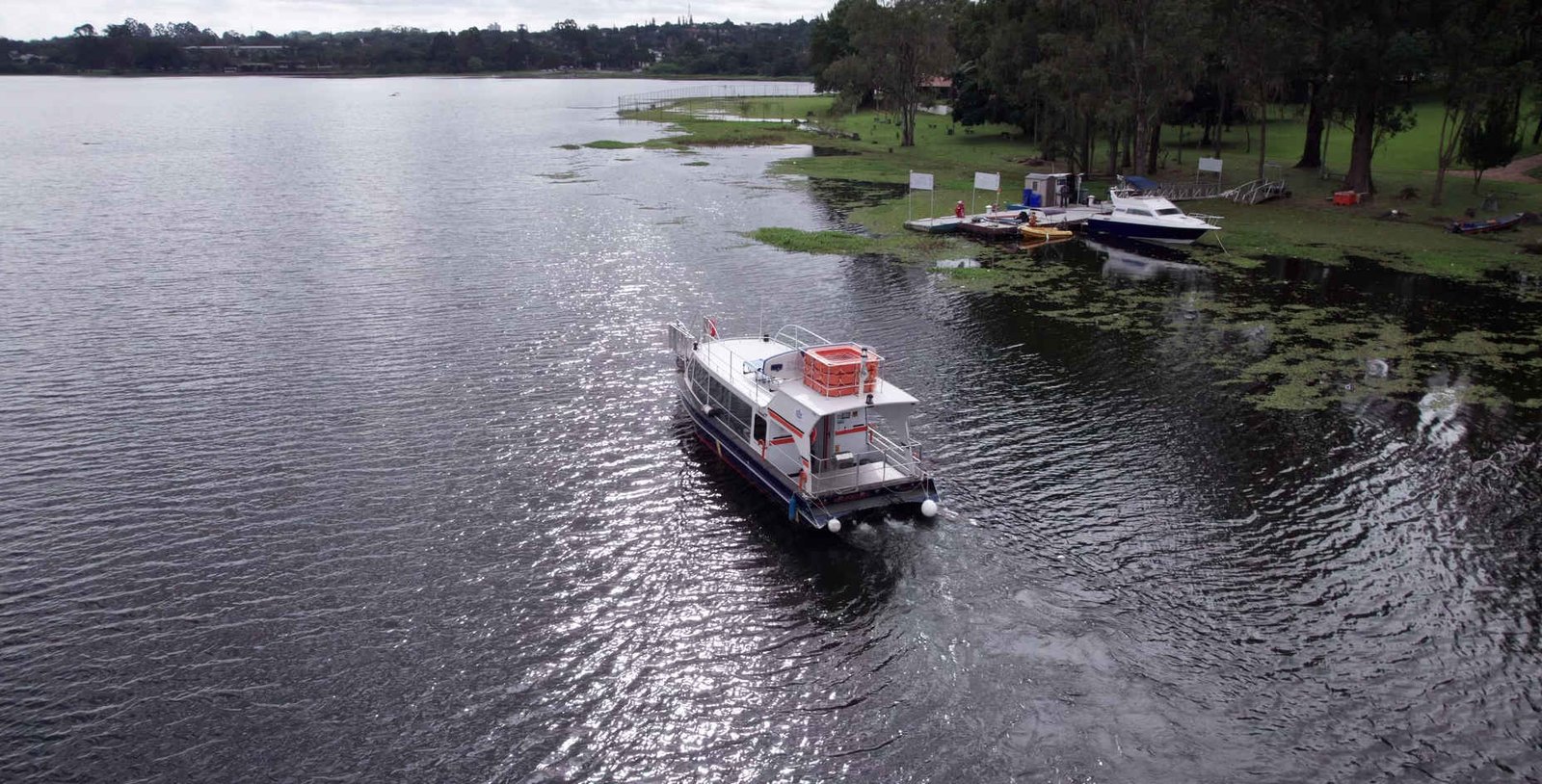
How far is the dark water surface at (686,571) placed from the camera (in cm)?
2227

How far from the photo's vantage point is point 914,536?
30.9 m

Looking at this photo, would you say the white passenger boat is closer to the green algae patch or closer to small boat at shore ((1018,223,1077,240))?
the green algae patch

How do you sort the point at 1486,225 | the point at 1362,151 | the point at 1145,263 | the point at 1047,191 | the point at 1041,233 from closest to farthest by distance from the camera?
the point at 1145,263
the point at 1486,225
the point at 1041,233
the point at 1362,151
the point at 1047,191

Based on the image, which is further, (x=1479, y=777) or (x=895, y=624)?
(x=895, y=624)

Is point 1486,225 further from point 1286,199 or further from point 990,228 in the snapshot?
point 990,228

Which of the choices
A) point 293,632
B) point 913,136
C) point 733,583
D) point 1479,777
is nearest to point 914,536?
point 733,583

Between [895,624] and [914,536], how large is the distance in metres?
4.92

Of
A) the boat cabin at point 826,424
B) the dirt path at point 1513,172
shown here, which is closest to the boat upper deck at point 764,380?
the boat cabin at point 826,424

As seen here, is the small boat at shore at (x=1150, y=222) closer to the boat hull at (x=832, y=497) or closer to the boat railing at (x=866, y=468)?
the boat railing at (x=866, y=468)

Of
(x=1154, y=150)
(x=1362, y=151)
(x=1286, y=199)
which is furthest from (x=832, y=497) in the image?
(x=1154, y=150)

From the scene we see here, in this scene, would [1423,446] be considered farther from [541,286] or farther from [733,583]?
[541,286]

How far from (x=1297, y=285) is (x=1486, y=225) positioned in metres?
21.8

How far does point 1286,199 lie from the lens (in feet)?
271

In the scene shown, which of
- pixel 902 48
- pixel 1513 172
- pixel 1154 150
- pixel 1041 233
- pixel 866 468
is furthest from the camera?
pixel 902 48
